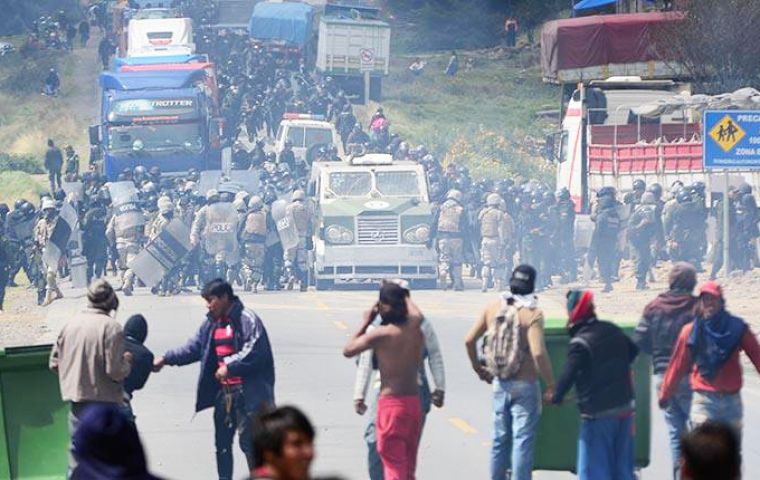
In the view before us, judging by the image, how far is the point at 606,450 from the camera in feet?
35.1

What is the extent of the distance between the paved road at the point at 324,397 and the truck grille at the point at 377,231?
2394mm

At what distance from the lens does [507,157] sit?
59250 millimetres

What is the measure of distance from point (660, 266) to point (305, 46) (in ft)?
125

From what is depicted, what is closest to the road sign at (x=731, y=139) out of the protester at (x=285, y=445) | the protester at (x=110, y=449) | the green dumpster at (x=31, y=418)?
the green dumpster at (x=31, y=418)

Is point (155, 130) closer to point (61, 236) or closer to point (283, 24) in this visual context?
point (61, 236)

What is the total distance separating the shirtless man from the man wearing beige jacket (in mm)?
1326

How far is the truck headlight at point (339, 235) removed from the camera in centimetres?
3125

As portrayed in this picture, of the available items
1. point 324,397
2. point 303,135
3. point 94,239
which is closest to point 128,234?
point 94,239

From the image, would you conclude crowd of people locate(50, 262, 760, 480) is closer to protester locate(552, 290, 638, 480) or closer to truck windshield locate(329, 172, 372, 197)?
protester locate(552, 290, 638, 480)

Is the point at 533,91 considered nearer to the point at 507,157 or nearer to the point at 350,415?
the point at 507,157

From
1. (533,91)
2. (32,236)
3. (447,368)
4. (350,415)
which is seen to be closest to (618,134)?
(32,236)

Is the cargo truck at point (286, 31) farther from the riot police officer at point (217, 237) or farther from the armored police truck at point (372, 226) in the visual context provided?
the riot police officer at point (217, 237)

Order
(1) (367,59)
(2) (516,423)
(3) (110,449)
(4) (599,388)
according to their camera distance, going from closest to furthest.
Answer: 1. (3) (110,449)
2. (4) (599,388)
3. (2) (516,423)
4. (1) (367,59)

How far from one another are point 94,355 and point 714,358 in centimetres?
356
